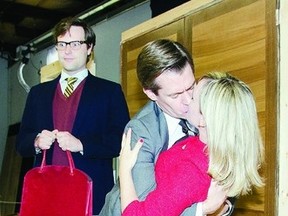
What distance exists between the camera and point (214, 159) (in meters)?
1.21

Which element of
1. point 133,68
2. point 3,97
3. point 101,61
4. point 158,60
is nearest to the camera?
point 158,60

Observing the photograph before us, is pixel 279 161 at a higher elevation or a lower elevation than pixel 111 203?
higher

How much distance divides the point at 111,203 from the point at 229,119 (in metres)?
0.45

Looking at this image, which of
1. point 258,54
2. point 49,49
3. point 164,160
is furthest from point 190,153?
point 49,49

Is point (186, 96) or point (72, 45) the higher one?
point (72, 45)

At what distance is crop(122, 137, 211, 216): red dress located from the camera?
3.93ft

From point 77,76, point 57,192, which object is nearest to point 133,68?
point 77,76

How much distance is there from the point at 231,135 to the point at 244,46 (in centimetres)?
82

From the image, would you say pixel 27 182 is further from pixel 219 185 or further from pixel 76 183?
pixel 219 185

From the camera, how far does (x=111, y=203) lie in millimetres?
1423

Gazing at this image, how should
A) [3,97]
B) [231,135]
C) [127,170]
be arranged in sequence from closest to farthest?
1. [231,135]
2. [127,170]
3. [3,97]

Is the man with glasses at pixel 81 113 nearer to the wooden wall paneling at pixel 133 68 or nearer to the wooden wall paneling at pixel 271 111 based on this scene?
the wooden wall paneling at pixel 271 111

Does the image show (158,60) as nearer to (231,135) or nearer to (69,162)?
(231,135)

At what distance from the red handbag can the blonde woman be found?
1.54 ft
